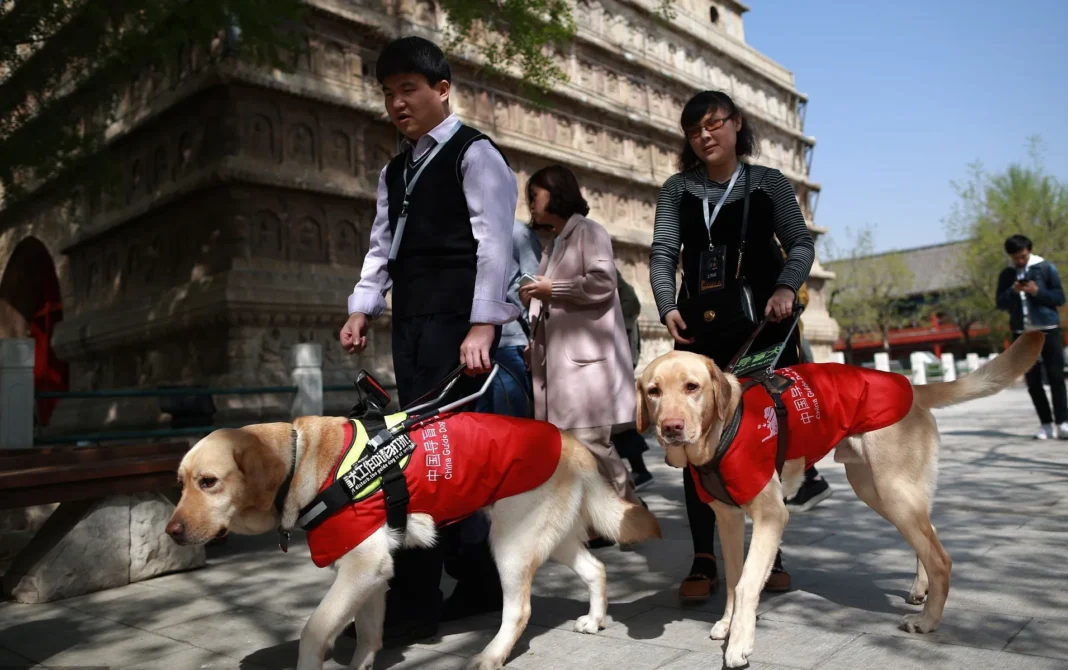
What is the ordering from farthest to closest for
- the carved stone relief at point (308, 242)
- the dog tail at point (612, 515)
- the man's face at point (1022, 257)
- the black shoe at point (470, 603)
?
the carved stone relief at point (308, 242)
the man's face at point (1022, 257)
the black shoe at point (470, 603)
the dog tail at point (612, 515)

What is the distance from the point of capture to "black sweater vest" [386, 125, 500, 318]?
3352 mm

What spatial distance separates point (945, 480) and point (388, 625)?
581 cm

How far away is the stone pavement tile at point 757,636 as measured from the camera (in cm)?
287

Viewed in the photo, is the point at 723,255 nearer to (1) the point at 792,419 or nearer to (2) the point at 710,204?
(2) the point at 710,204

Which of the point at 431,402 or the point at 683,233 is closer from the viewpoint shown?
the point at 431,402

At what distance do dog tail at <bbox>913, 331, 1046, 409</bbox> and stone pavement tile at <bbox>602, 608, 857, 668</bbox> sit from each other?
1021 mm

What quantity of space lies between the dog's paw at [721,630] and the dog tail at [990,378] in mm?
1193

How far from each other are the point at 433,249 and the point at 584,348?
122 centimetres

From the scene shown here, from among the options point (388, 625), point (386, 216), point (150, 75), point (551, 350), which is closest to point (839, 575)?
point (551, 350)

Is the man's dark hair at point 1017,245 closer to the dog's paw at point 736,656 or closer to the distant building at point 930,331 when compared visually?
the dog's paw at point 736,656

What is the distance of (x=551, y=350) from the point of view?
4.35m

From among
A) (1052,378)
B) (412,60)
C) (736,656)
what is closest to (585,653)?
(736,656)

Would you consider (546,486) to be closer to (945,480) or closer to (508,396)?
(508,396)

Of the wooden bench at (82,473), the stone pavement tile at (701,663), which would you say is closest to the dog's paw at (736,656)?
the stone pavement tile at (701,663)
